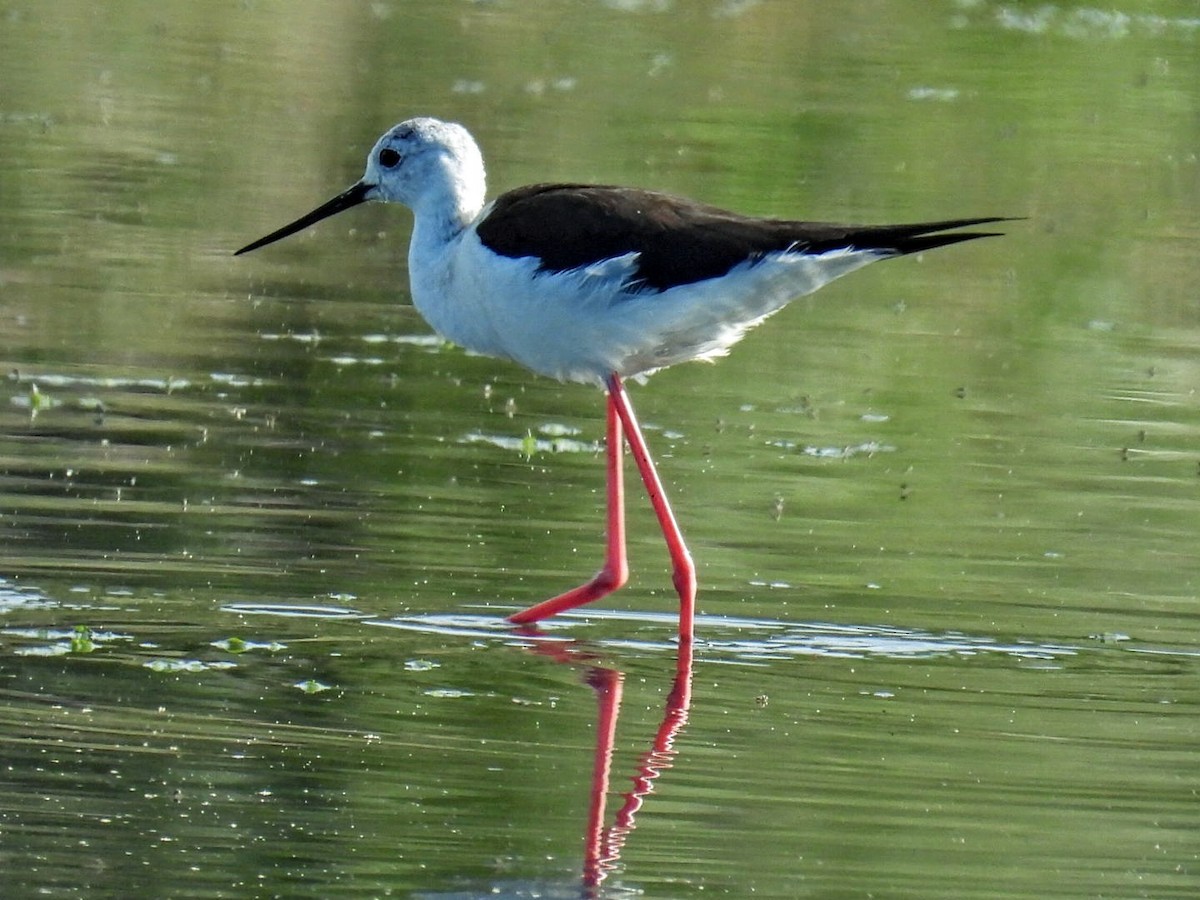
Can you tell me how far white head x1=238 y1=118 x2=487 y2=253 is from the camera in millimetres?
7902

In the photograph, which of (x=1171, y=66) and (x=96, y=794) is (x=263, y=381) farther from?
(x=1171, y=66)

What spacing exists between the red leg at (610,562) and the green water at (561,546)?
0.27 feet

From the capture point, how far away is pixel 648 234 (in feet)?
23.9

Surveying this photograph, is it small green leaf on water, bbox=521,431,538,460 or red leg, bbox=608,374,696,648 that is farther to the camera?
small green leaf on water, bbox=521,431,538,460

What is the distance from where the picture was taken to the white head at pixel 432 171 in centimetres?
790

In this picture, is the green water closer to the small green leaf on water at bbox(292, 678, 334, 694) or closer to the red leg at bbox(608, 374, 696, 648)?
the small green leaf on water at bbox(292, 678, 334, 694)

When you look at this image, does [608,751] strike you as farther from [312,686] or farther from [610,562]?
[610,562]

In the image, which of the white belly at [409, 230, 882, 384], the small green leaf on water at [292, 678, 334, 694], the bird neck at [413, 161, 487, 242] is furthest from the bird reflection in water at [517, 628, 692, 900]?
the bird neck at [413, 161, 487, 242]

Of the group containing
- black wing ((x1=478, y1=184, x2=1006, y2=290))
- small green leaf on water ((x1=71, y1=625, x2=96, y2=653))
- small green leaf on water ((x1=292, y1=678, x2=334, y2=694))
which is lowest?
small green leaf on water ((x1=292, y1=678, x2=334, y2=694))

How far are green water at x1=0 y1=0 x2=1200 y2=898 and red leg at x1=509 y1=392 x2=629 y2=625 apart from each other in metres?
0.08

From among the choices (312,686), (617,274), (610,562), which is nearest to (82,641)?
(312,686)

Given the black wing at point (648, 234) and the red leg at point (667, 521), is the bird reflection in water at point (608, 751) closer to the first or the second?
the red leg at point (667, 521)

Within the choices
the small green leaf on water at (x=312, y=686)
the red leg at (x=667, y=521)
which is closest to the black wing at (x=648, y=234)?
the red leg at (x=667, y=521)

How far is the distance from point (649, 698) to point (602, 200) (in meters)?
1.62
